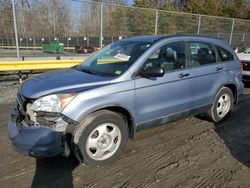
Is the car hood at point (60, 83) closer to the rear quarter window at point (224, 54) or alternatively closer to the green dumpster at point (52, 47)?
the rear quarter window at point (224, 54)

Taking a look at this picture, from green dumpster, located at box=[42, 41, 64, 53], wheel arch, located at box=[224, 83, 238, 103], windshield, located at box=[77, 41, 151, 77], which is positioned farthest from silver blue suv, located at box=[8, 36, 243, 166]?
green dumpster, located at box=[42, 41, 64, 53]

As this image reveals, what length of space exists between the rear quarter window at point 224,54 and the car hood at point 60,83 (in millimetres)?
2766

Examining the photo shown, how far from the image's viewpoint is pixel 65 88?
3756 millimetres

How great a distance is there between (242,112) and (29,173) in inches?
194

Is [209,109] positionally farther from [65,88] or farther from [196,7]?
[196,7]

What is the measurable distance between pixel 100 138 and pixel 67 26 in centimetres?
725

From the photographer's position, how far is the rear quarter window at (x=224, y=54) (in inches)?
225

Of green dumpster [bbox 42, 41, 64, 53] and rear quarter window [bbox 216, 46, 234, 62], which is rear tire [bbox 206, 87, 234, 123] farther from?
green dumpster [bbox 42, 41, 64, 53]

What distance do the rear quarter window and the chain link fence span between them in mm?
5537

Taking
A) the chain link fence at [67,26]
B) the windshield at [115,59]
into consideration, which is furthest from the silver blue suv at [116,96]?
the chain link fence at [67,26]

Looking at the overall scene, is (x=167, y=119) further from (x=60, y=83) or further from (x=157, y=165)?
(x=60, y=83)

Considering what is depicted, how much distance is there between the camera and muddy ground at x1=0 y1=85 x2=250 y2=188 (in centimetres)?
358

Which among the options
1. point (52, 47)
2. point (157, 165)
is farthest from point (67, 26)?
point (157, 165)

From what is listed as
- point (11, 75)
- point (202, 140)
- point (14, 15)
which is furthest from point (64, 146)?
point (11, 75)
